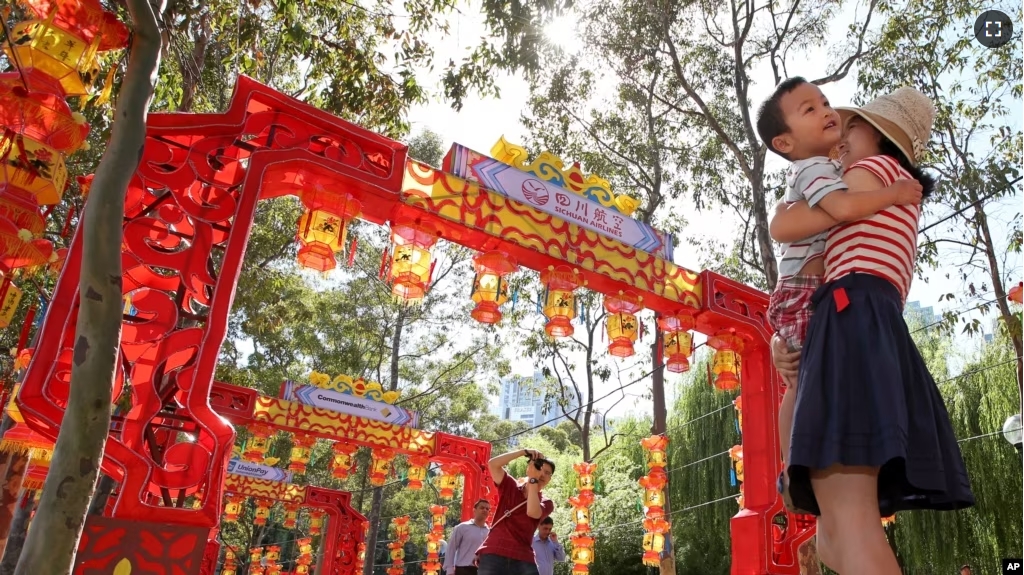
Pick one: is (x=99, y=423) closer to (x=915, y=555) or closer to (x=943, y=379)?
(x=915, y=555)

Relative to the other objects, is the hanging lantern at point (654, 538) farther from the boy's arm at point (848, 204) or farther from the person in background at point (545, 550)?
the boy's arm at point (848, 204)

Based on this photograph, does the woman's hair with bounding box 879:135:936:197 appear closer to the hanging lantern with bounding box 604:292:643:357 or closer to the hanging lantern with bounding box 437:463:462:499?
the hanging lantern with bounding box 604:292:643:357

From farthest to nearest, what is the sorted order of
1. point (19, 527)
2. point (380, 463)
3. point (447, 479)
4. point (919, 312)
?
point (919, 312) < point (447, 479) < point (380, 463) < point (19, 527)

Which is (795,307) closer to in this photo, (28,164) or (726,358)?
(28,164)

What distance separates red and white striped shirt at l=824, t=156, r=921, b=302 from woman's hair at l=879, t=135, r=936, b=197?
9 centimetres

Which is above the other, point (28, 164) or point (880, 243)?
point (28, 164)

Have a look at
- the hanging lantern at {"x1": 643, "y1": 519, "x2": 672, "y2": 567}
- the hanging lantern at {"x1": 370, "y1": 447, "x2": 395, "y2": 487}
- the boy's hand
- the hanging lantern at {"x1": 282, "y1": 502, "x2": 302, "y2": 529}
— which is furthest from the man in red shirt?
the hanging lantern at {"x1": 282, "y1": 502, "x2": 302, "y2": 529}

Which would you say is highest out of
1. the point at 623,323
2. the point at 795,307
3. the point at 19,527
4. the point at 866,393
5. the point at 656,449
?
the point at 623,323

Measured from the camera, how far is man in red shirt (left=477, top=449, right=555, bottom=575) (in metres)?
3.97

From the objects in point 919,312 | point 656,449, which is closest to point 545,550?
point 656,449

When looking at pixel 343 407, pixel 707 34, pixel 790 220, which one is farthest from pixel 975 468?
pixel 790 220

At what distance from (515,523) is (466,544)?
2.27m

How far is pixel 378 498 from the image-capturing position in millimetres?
16266

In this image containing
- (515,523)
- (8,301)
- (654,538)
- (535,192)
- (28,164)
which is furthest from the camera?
(654,538)
